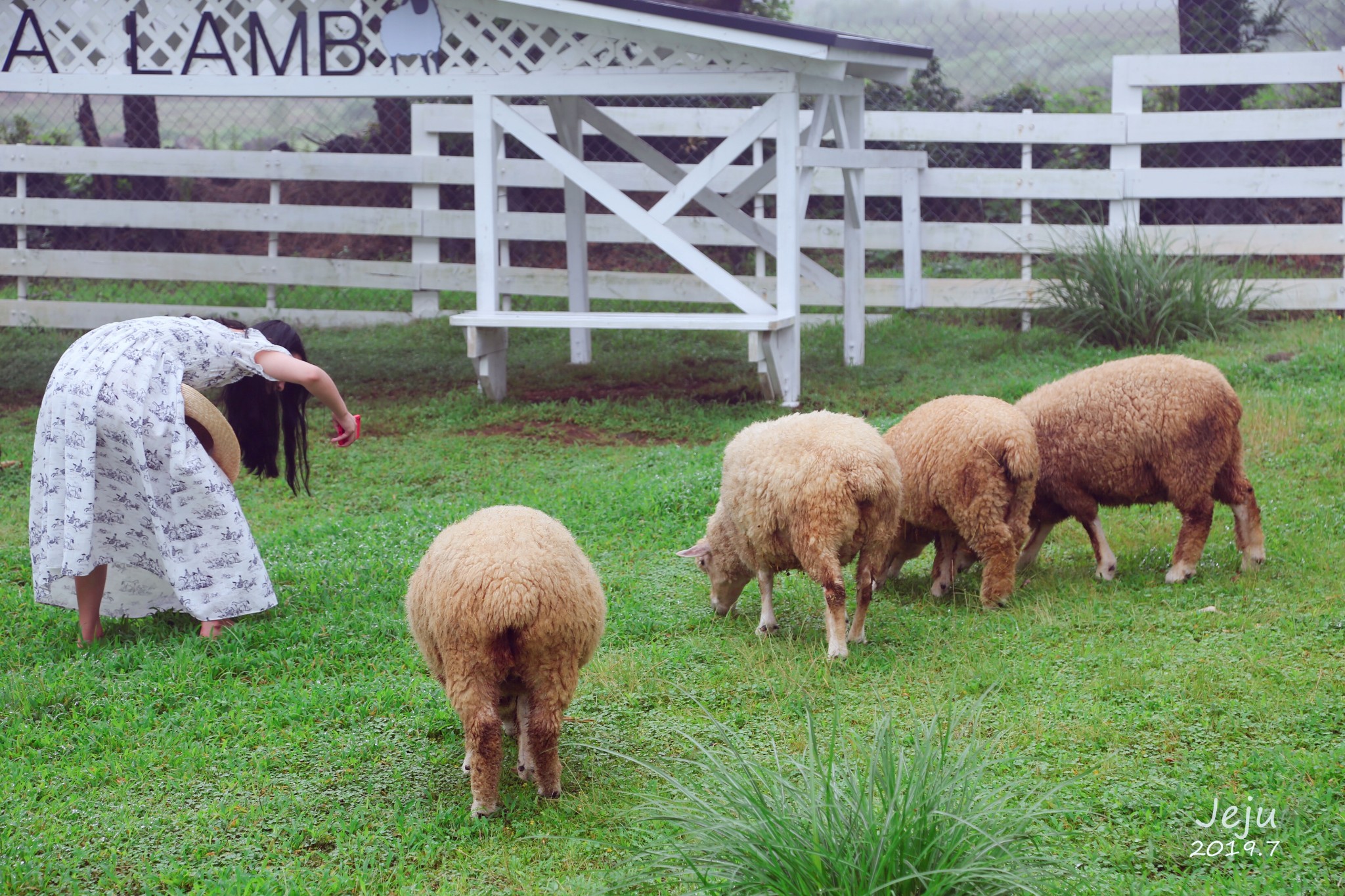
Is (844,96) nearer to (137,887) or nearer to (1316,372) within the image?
(1316,372)

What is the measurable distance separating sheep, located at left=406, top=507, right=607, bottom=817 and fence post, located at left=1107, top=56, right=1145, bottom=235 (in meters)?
8.65

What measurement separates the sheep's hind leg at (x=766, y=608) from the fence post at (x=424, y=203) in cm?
831

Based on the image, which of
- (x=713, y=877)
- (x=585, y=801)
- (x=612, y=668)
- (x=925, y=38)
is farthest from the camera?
(x=925, y=38)

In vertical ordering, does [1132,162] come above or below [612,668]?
above

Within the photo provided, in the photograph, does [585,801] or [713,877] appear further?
[585,801]

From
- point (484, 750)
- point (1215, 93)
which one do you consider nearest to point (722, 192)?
point (1215, 93)

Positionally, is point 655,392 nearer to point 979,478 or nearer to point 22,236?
point 979,478

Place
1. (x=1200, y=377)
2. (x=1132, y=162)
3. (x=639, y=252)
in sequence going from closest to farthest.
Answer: (x=1200, y=377) < (x=1132, y=162) < (x=639, y=252)

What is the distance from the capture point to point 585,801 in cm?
357

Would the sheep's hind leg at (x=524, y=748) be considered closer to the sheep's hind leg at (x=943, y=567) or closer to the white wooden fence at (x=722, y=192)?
the sheep's hind leg at (x=943, y=567)

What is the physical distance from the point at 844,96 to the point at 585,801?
24.7 feet

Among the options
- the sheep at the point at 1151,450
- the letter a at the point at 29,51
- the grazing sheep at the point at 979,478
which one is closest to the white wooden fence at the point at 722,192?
the letter a at the point at 29,51

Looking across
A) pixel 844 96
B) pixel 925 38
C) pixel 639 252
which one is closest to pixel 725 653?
pixel 844 96

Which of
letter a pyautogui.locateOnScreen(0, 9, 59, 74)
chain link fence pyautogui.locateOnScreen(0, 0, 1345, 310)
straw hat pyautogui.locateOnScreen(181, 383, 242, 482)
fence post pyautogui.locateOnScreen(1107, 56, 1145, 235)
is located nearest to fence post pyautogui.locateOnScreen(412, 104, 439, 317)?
chain link fence pyautogui.locateOnScreen(0, 0, 1345, 310)
